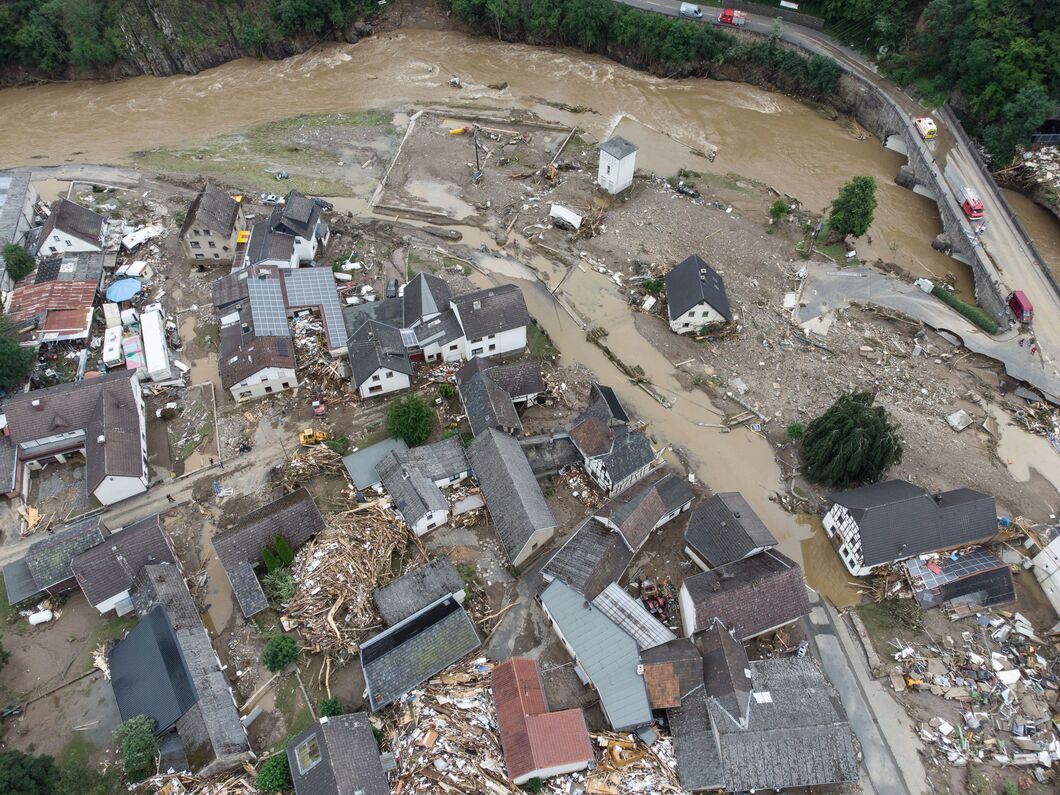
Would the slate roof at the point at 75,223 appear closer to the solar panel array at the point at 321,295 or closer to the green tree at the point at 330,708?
the solar panel array at the point at 321,295

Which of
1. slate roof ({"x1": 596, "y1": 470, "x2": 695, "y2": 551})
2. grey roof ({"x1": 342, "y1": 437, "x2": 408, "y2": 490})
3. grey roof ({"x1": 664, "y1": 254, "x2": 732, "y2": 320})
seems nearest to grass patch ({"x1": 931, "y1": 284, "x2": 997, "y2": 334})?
grey roof ({"x1": 664, "y1": 254, "x2": 732, "y2": 320})

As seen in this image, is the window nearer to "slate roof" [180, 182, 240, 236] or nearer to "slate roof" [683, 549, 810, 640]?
"slate roof" [683, 549, 810, 640]

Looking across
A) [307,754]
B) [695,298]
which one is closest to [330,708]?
[307,754]

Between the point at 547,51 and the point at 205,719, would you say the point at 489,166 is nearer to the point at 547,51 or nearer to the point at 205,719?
the point at 547,51

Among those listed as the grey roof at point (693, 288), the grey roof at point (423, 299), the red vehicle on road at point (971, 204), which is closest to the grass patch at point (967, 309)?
the red vehicle on road at point (971, 204)

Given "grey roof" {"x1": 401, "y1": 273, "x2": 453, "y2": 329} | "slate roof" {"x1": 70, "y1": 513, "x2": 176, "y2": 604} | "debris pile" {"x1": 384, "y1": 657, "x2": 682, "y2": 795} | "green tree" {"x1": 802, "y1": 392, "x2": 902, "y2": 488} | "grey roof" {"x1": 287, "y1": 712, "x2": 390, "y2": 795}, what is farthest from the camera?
"grey roof" {"x1": 401, "y1": 273, "x2": 453, "y2": 329}
